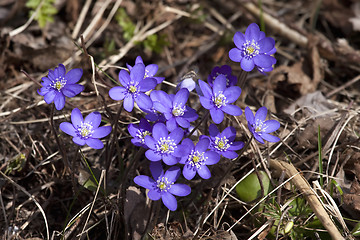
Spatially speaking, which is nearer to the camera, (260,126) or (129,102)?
(129,102)

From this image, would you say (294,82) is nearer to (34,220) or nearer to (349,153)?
(349,153)

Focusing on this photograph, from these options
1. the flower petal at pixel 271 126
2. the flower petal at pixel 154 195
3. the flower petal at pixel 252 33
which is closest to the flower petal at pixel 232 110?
the flower petal at pixel 271 126

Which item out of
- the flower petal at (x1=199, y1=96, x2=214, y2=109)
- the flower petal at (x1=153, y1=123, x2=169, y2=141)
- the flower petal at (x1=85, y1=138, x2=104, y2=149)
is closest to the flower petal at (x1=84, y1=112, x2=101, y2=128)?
the flower petal at (x1=85, y1=138, x2=104, y2=149)

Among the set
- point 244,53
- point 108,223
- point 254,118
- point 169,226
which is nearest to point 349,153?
point 254,118

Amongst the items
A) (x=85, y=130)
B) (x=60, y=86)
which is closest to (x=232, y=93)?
(x=85, y=130)

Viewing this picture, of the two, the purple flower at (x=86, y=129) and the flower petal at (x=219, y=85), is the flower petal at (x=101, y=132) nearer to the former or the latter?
the purple flower at (x=86, y=129)

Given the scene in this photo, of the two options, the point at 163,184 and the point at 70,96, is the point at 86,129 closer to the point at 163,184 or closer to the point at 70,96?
the point at 70,96
